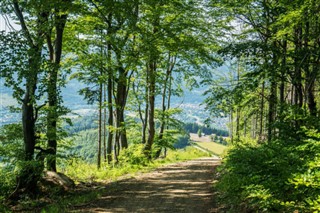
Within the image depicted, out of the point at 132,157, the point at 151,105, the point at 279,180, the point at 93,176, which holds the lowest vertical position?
the point at 93,176

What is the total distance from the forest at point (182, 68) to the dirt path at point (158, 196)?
731 millimetres

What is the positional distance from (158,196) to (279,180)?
17.0 feet

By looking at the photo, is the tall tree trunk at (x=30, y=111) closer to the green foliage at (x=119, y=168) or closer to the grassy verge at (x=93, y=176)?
the grassy verge at (x=93, y=176)

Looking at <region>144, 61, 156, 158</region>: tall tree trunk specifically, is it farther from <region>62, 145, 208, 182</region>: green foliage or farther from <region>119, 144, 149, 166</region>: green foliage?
<region>119, 144, 149, 166</region>: green foliage

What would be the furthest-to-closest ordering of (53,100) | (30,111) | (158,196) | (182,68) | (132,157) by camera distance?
(182,68) < (132,157) < (30,111) < (53,100) < (158,196)

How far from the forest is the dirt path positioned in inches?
28.8

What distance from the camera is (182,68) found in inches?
884

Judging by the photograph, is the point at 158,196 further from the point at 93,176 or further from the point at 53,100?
the point at 93,176

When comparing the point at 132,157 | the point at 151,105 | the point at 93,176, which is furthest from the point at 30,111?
the point at 151,105

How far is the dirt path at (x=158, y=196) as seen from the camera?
918cm

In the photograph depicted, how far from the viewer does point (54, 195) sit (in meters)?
11.0

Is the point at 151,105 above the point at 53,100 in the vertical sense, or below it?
above

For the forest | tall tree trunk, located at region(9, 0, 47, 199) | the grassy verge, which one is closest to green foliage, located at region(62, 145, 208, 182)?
the grassy verge

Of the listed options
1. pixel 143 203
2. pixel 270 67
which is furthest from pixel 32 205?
pixel 270 67
